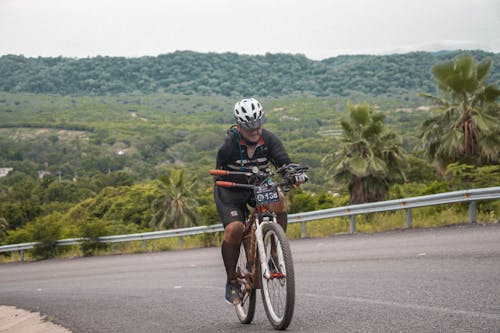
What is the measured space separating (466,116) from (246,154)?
22.7 m

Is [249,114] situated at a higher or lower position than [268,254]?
higher

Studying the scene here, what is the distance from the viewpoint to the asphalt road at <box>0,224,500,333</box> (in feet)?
21.1

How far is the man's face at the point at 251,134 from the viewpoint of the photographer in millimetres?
6762

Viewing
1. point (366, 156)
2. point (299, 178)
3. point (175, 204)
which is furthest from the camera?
point (175, 204)

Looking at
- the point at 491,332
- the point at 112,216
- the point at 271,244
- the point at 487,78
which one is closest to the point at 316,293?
the point at 271,244

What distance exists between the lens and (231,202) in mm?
7016

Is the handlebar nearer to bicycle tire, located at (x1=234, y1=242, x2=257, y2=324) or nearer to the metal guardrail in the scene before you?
bicycle tire, located at (x1=234, y1=242, x2=257, y2=324)

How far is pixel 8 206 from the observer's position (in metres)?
92.6

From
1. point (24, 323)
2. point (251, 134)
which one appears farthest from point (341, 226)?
point (251, 134)

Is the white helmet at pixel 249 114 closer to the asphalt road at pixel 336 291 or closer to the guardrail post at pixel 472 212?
the asphalt road at pixel 336 291

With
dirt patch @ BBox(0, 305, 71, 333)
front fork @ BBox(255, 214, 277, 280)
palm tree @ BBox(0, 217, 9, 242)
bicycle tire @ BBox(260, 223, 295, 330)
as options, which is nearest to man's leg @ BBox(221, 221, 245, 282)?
front fork @ BBox(255, 214, 277, 280)

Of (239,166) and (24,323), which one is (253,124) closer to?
(239,166)

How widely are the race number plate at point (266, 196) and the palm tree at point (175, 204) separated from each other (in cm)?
6341

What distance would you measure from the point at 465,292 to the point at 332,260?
528 cm
